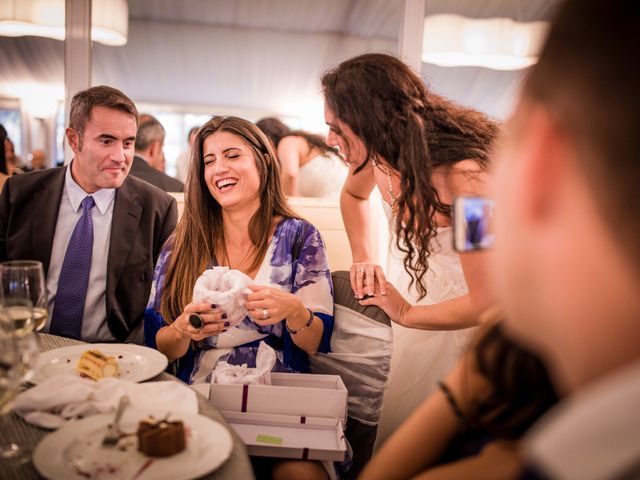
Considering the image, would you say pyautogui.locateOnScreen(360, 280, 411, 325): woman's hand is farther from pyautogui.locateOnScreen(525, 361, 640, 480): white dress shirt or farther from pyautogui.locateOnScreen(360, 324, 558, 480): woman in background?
pyautogui.locateOnScreen(525, 361, 640, 480): white dress shirt

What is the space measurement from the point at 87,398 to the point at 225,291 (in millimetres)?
655

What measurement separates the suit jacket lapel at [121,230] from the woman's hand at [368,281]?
125 centimetres

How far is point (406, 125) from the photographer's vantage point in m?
1.89

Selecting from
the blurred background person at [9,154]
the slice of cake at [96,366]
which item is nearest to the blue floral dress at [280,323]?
the slice of cake at [96,366]

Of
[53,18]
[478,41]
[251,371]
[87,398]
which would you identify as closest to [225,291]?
[251,371]

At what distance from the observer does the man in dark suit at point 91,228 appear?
8.71 ft

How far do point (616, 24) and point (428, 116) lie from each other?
4.85 feet

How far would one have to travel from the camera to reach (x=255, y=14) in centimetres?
638

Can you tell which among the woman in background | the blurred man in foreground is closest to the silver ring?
the woman in background

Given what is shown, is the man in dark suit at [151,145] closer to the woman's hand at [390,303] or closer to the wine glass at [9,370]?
the woman's hand at [390,303]

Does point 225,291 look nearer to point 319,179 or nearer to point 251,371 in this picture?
→ point 251,371

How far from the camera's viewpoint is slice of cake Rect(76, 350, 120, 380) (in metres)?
1.47

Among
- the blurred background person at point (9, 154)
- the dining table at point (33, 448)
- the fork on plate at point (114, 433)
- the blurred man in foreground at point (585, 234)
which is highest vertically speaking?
the blurred background person at point (9, 154)

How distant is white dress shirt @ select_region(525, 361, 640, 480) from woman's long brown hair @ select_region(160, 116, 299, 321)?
1906mm
